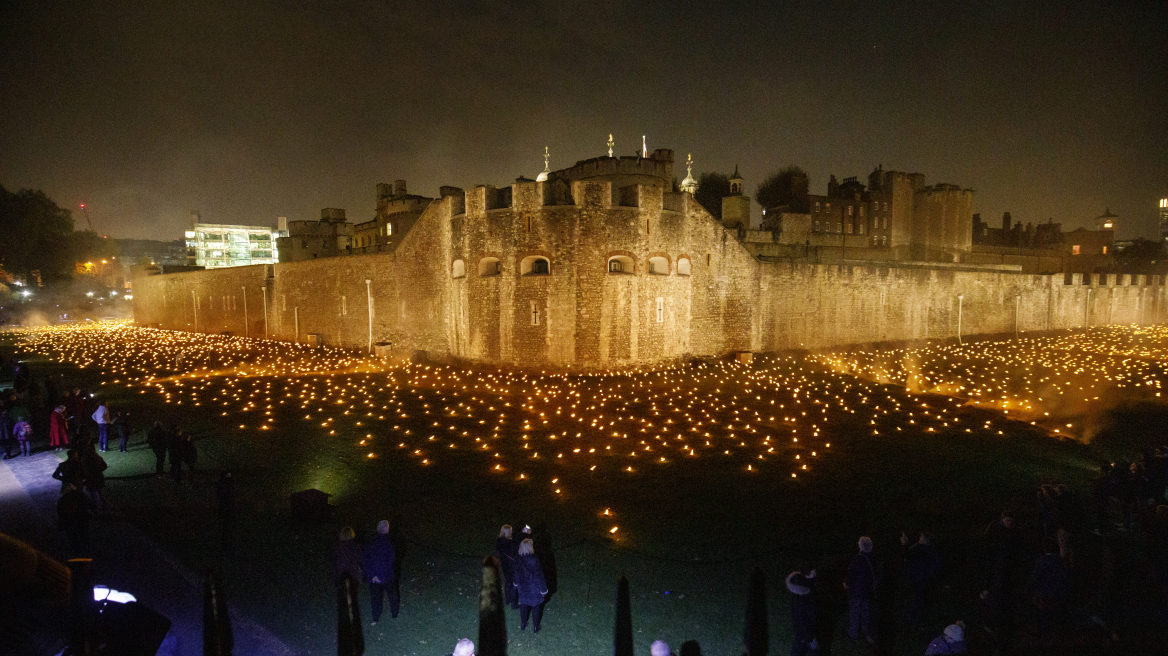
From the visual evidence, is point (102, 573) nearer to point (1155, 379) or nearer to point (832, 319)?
point (832, 319)

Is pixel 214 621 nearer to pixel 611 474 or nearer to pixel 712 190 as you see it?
pixel 611 474

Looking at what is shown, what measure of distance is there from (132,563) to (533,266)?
581 inches

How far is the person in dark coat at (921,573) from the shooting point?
17.5 feet

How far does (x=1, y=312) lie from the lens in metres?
50.8

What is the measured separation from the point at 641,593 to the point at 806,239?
137 ft

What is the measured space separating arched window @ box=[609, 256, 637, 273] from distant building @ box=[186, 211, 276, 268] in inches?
2713

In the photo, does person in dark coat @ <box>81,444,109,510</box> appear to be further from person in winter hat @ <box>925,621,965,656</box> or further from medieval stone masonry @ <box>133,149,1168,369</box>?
medieval stone masonry @ <box>133,149,1168,369</box>

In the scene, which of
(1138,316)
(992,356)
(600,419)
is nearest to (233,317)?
(600,419)

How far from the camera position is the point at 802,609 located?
4.83 m

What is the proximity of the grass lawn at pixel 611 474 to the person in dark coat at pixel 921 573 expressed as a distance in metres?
0.35

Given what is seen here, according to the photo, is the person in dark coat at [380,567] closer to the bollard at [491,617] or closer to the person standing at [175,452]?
the bollard at [491,617]

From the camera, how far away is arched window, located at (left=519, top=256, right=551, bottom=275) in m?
19.8

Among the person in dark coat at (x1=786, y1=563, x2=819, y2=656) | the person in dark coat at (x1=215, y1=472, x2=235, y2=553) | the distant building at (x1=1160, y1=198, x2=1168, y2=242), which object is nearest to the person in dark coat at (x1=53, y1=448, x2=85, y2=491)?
the person in dark coat at (x1=215, y1=472, x2=235, y2=553)

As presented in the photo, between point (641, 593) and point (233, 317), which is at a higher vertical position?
point (233, 317)
